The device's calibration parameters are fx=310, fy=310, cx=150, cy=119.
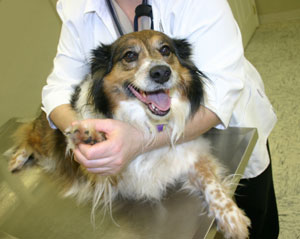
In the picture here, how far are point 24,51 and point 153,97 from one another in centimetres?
214

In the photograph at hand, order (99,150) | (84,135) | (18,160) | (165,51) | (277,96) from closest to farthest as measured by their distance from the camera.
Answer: (99,150), (84,135), (165,51), (18,160), (277,96)

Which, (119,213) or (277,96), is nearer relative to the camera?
(119,213)

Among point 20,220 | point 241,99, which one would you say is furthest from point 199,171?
point 20,220

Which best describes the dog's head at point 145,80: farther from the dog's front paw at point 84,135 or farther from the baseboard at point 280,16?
the baseboard at point 280,16

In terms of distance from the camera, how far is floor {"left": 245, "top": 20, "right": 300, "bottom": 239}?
275 cm

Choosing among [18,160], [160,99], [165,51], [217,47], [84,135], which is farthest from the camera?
[18,160]

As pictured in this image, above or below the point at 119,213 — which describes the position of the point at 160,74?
above

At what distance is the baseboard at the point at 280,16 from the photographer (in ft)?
19.6

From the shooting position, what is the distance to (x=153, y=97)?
161cm

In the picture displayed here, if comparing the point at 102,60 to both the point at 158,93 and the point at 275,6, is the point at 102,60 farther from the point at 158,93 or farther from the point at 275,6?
the point at 275,6

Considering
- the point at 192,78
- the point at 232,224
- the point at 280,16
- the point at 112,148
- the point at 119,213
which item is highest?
the point at 112,148

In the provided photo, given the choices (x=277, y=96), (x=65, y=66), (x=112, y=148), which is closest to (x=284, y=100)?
(x=277, y=96)

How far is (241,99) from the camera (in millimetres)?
1774

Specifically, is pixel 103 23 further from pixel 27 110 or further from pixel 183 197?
pixel 27 110
